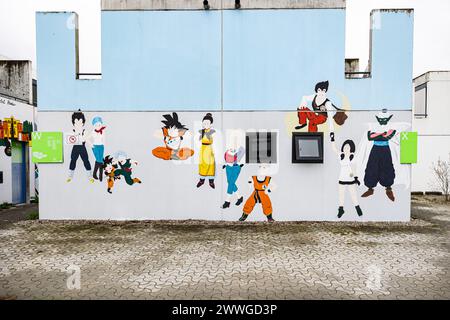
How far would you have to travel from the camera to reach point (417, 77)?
1775cm

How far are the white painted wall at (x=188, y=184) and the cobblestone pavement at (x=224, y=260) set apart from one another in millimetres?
451

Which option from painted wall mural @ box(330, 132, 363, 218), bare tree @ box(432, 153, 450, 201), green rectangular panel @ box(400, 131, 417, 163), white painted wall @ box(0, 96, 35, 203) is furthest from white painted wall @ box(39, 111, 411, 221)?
bare tree @ box(432, 153, 450, 201)

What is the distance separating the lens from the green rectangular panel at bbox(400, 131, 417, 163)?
9.20 meters

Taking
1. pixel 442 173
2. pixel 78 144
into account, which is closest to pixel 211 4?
pixel 78 144

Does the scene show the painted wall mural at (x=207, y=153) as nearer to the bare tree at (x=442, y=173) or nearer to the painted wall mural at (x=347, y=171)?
the painted wall mural at (x=347, y=171)

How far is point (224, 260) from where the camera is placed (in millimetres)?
6004

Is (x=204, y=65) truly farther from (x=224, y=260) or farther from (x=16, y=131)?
(x=16, y=131)

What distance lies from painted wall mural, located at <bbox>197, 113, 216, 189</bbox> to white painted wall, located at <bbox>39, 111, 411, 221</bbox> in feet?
0.52

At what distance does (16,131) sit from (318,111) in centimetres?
1264

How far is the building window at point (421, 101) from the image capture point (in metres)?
16.9

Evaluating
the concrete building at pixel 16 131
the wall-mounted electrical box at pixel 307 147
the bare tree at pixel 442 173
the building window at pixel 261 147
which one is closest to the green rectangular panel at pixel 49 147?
the concrete building at pixel 16 131

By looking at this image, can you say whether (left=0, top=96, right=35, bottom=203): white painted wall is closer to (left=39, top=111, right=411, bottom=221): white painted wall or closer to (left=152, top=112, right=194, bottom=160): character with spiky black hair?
(left=39, top=111, right=411, bottom=221): white painted wall

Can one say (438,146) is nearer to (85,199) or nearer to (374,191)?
(374,191)
